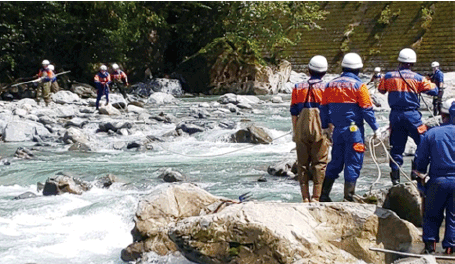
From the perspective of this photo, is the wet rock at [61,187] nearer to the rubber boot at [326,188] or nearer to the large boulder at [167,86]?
the rubber boot at [326,188]

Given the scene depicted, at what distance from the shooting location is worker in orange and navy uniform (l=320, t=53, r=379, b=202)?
657cm

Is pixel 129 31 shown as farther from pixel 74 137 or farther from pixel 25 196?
pixel 25 196

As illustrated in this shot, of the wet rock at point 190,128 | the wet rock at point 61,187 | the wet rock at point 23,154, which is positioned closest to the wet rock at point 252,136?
the wet rock at point 190,128

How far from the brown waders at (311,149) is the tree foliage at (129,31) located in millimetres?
21327

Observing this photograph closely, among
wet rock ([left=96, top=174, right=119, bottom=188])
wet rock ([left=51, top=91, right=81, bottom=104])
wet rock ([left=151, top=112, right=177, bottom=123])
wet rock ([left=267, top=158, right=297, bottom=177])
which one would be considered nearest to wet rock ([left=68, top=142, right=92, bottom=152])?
wet rock ([left=96, top=174, right=119, bottom=188])

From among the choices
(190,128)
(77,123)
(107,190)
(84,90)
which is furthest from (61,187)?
(84,90)

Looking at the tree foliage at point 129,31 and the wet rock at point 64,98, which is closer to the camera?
the wet rock at point 64,98

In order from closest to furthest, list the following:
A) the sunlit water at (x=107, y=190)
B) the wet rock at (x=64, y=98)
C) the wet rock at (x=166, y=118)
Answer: the sunlit water at (x=107, y=190), the wet rock at (x=166, y=118), the wet rock at (x=64, y=98)

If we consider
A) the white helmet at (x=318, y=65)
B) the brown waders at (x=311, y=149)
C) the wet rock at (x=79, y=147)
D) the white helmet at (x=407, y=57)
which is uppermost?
the white helmet at (x=407, y=57)

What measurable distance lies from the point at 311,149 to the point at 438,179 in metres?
1.68

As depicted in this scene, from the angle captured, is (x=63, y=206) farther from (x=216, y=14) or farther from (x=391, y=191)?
(x=216, y=14)

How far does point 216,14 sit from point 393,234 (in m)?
25.1

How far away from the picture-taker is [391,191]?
6.69 m

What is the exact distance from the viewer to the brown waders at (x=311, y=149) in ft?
22.2
